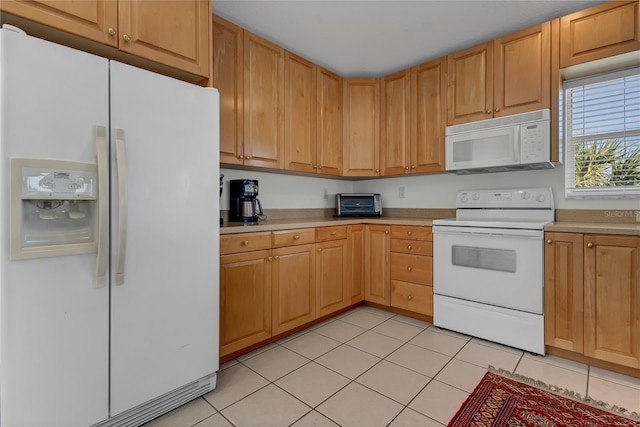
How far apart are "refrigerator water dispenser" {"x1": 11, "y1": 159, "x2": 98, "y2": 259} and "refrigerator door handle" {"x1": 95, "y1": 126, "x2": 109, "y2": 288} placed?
0.03 meters

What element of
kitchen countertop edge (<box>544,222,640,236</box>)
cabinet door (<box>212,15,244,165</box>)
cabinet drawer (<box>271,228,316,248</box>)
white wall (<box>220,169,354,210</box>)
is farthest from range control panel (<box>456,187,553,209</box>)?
cabinet door (<box>212,15,244,165</box>)

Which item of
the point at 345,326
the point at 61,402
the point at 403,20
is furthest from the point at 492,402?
the point at 403,20

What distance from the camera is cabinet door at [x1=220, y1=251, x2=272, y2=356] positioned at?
1.96 m

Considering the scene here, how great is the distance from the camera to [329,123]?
3.10 metres

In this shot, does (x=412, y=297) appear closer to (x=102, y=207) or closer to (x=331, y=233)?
(x=331, y=233)

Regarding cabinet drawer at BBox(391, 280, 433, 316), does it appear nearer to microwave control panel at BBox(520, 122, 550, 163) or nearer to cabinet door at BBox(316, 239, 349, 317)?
cabinet door at BBox(316, 239, 349, 317)

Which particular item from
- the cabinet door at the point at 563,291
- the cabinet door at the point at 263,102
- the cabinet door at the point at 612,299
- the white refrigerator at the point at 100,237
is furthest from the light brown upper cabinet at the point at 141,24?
the cabinet door at the point at 612,299

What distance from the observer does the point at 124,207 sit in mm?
1310

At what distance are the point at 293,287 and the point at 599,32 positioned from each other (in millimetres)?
2814

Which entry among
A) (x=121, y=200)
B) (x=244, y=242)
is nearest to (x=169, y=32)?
(x=121, y=200)

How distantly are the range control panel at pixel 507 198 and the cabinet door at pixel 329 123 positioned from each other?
1258 mm

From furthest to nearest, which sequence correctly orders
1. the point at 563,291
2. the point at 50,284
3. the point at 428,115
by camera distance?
the point at 428,115, the point at 563,291, the point at 50,284

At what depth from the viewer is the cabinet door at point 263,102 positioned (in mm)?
2387

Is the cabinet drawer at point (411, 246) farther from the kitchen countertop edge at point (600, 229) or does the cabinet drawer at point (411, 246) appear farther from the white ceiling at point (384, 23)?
the white ceiling at point (384, 23)
